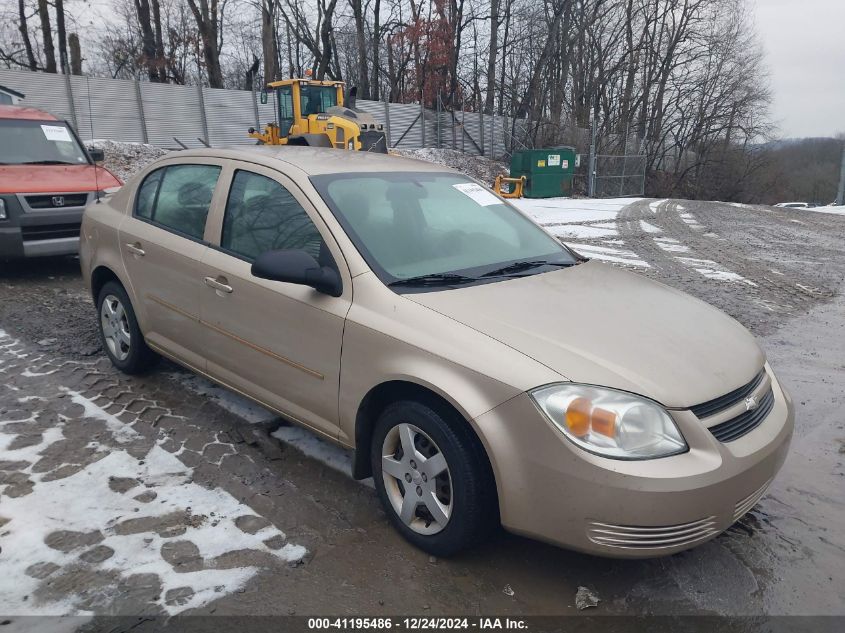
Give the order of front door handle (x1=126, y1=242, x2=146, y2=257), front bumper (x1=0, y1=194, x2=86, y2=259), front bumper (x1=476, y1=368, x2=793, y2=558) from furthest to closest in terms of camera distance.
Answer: front bumper (x1=0, y1=194, x2=86, y2=259), front door handle (x1=126, y1=242, x2=146, y2=257), front bumper (x1=476, y1=368, x2=793, y2=558)

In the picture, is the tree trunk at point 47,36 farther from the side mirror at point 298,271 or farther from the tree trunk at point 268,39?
the side mirror at point 298,271

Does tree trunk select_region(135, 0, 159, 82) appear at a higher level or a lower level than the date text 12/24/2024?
higher

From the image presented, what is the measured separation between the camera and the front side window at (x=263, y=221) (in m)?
3.24

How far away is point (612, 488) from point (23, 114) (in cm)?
912

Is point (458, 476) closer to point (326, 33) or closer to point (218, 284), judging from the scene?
point (218, 284)

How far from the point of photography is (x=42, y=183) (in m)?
7.44

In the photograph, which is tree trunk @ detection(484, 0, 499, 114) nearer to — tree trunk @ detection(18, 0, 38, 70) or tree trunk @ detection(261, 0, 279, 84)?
tree trunk @ detection(261, 0, 279, 84)

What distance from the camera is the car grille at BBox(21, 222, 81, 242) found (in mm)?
7203

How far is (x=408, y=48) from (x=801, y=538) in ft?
126

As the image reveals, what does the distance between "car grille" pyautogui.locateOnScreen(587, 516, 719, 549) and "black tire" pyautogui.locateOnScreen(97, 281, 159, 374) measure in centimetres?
332

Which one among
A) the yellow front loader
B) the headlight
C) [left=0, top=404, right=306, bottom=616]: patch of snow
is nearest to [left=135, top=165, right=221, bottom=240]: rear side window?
[left=0, top=404, right=306, bottom=616]: patch of snow

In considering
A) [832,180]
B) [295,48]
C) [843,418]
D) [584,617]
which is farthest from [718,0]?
[584,617]

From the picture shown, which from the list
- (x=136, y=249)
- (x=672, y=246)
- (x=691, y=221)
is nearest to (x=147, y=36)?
(x=691, y=221)

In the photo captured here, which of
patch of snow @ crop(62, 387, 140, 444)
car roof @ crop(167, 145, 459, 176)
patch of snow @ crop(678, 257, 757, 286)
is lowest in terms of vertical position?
patch of snow @ crop(62, 387, 140, 444)
